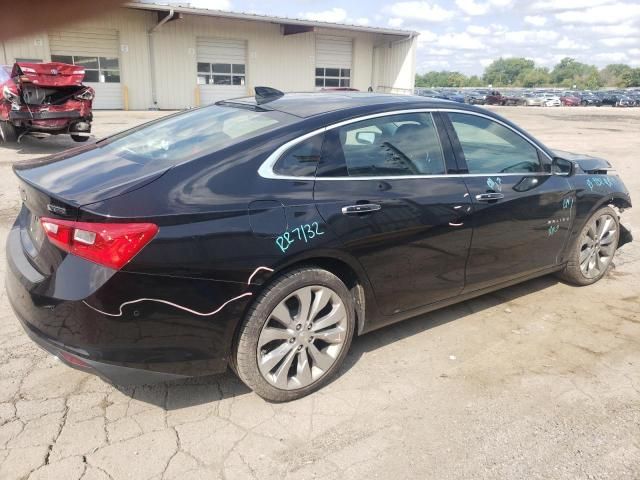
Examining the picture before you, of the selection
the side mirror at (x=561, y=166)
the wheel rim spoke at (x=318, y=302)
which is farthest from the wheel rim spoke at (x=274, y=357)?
the side mirror at (x=561, y=166)

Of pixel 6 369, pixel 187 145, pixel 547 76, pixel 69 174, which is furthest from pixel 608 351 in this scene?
pixel 547 76

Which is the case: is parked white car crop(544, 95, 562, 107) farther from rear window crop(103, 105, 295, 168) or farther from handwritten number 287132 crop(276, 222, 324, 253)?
handwritten number 287132 crop(276, 222, 324, 253)

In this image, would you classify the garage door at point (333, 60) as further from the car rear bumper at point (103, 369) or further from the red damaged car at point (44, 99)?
the car rear bumper at point (103, 369)

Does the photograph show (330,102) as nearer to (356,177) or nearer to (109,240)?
(356,177)

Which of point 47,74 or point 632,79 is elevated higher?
point 632,79

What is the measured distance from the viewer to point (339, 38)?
3091 cm

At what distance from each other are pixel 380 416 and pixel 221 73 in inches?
1065

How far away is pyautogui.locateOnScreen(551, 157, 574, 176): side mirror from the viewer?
166 inches

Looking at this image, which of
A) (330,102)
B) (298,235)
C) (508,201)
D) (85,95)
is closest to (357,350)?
(298,235)

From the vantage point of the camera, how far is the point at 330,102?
11.3 feet

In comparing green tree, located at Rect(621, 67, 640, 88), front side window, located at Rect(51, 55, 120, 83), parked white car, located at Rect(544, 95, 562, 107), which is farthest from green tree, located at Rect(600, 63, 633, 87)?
front side window, located at Rect(51, 55, 120, 83)

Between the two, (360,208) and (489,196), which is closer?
(360,208)

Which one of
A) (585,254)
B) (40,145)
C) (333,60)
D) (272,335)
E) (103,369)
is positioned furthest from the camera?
(333,60)

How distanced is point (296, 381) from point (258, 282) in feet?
2.19
